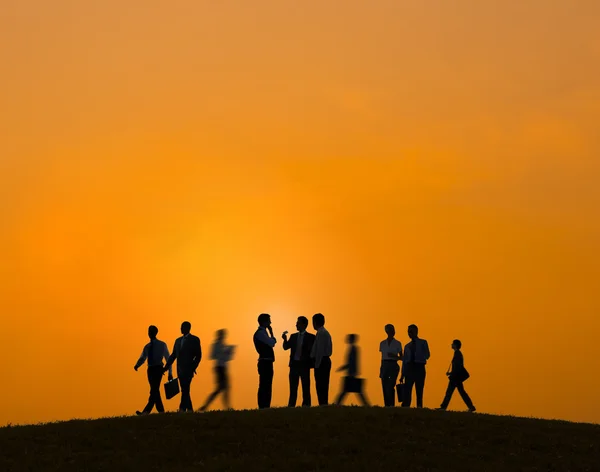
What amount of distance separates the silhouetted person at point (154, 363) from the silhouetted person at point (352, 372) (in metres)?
5.32

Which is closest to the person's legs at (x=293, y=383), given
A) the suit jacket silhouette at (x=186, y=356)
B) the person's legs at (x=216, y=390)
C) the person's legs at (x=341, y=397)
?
the person's legs at (x=341, y=397)

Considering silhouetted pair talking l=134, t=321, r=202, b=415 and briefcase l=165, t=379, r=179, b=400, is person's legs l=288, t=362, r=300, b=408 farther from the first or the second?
briefcase l=165, t=379, r=179, b=400

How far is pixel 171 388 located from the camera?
108ft

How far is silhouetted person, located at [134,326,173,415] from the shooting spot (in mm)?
32719

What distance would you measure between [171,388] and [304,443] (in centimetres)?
774

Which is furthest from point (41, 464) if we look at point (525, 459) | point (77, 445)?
point (525, 459)

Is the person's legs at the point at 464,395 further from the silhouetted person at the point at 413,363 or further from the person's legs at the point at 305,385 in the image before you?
the person's legs at the point at 305,385

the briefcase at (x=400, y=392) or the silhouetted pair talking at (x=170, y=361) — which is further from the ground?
the silhouetted pair talking at (x=170, y=361)

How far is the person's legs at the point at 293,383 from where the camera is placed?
3288cm

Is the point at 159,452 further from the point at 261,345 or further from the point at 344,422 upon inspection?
the point at 261,345

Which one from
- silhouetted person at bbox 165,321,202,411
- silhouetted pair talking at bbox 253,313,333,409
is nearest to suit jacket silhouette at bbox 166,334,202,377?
silhouetted person at bbox 165,321,202,411

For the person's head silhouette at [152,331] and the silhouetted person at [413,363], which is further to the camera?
the silhouetted person at [413,363]

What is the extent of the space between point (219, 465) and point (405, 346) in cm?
1136

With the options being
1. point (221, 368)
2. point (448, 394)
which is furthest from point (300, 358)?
point (448, 394)
